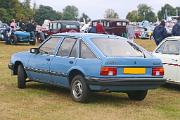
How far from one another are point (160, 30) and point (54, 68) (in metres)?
7.87

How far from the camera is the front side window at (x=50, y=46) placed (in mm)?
11156

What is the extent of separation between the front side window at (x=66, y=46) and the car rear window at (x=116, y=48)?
1.84 feet

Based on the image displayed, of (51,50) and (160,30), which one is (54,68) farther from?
(160,30)

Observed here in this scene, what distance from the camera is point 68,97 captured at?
10.9 meters

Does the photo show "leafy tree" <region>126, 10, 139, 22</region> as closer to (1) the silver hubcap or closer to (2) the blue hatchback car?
(2) the blue hatchback car

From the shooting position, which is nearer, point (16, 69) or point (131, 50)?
point (131, 50)

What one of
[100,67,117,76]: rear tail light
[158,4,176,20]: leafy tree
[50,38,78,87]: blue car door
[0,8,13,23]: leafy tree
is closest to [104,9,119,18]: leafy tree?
[158,4,176,20]: leafy tree

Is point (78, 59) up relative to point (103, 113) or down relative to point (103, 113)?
up

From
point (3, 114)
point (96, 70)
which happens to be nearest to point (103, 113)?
point (96, 70)

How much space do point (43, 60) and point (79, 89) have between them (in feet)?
4.78

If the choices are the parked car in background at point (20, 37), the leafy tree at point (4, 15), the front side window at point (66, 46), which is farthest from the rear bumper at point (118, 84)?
the leafy tree at point (4, 15)

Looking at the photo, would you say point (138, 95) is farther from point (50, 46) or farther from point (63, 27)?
point (63, 27)

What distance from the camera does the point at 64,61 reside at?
10516 mm

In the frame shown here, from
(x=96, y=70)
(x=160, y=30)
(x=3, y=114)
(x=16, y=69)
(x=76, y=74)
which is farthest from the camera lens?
(x=160, y=30)
